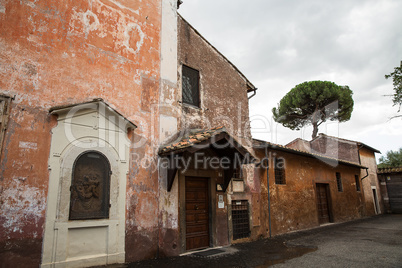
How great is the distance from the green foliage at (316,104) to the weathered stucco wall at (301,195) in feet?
25.9

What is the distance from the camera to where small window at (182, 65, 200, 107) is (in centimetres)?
827

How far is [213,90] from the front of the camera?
9047 mm

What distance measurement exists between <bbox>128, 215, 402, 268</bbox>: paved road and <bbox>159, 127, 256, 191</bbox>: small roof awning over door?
1.95 metres

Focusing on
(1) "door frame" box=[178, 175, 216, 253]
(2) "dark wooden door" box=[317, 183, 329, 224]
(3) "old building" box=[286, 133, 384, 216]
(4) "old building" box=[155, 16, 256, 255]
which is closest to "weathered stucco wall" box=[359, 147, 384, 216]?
(3) "old building" box=[286, 133, 384, 216]

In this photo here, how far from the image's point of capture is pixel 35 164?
496cm

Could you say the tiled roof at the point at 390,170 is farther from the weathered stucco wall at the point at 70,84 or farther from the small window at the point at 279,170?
the weathered stucco wall at the point at 70,84

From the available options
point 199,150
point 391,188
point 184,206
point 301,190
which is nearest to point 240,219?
point 184,206

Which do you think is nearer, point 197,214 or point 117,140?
point 117,140

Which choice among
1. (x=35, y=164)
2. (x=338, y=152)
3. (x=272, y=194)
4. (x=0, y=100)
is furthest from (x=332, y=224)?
(x=0, y=100)

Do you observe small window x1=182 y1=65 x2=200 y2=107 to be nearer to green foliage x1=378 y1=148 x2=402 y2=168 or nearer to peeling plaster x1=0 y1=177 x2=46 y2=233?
peeling plaster x1=0 y1=177 x2=46 y2=233

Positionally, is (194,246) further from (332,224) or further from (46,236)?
(332,224)

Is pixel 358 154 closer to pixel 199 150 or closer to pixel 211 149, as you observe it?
pixel 211 149

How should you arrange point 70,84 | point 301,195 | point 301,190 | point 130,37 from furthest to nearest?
A: point 301,190, point 301,195, point 130,37, point 70,84

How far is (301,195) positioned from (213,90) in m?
6.77
